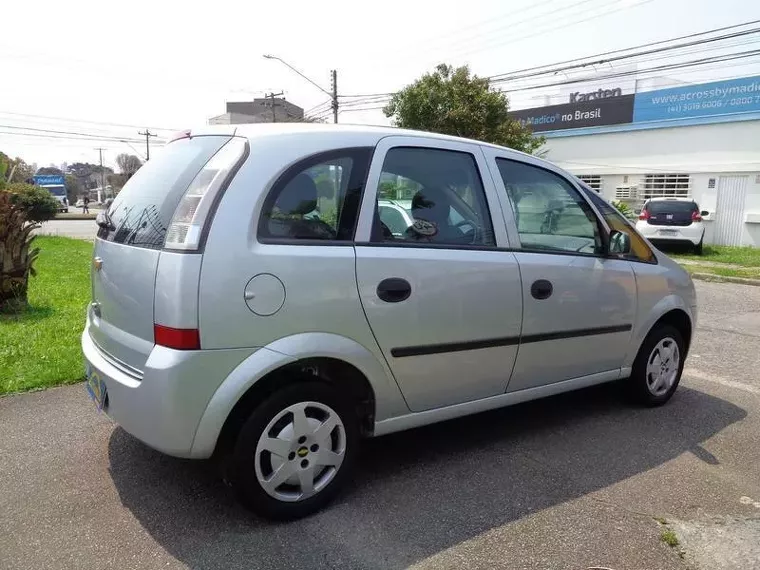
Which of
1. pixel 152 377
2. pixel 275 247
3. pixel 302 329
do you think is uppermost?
pixel 275 247

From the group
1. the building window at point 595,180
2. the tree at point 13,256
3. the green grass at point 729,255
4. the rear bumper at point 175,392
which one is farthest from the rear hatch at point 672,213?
the rear bumper at point 175,392

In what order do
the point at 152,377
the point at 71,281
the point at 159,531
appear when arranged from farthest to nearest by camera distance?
the point at 71,281
the point at 159,531
the point at 152,377

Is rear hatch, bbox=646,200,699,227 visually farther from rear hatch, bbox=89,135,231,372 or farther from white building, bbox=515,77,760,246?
rear hatch, bbox=89,135,231,372

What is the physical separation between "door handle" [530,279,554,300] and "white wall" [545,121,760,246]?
1846 cm

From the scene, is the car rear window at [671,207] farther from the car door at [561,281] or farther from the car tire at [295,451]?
the car tire at [295,451]

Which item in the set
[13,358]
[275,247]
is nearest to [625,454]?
[275,247]

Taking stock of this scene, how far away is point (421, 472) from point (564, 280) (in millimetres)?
1384

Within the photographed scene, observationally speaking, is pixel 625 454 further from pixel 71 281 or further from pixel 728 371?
pixel 71 281

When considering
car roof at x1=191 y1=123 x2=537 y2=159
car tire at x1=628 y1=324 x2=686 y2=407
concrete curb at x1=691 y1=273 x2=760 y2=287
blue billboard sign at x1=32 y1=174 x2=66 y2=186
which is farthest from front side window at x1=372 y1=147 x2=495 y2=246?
blue billboard sign at x1=32 y1=174 x2=66 y2=186

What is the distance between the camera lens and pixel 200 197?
2.59m

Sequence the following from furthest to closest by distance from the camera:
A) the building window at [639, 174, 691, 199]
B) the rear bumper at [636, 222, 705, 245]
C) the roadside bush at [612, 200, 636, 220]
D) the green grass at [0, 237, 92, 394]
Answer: the building window at [639, 174, 691, 199], the roadside bush at [612, 200, 636, 220], the rear bumper at [636, 222, 705, 245], the green grass at [0, 237, 92, 394]

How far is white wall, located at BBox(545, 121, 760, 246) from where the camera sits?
1906 cm

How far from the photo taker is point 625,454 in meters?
3.64

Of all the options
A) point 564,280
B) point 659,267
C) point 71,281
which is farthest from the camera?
point 71,281
